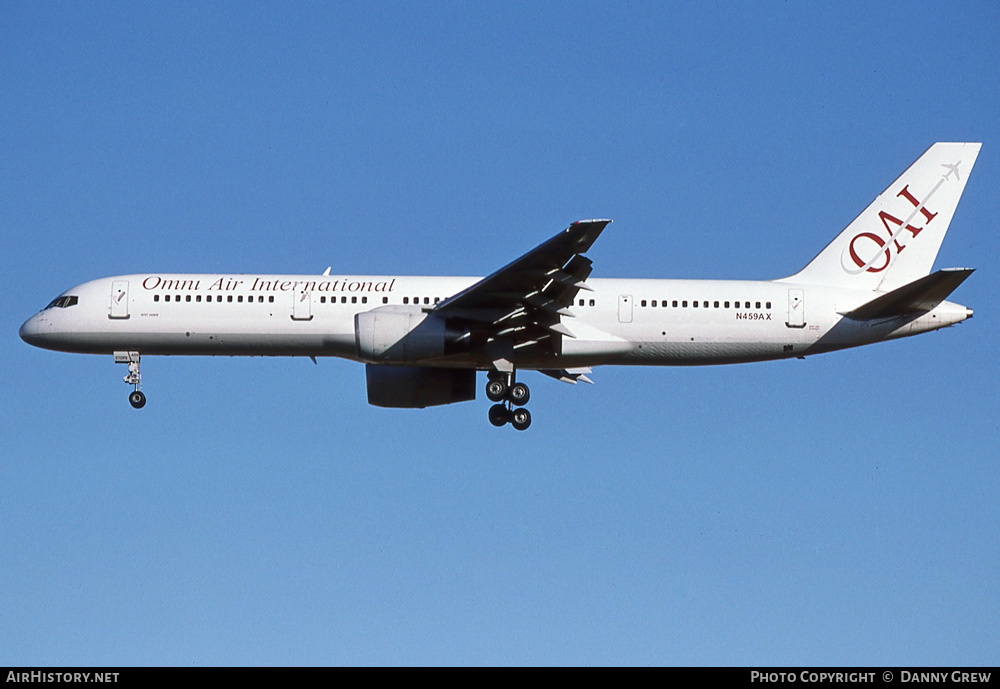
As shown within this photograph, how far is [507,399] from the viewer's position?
36.2m

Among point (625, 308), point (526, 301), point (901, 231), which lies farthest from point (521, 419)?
point (901, 231)

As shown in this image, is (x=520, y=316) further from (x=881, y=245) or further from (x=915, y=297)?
(x=881, y=245)

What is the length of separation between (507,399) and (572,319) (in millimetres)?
2879

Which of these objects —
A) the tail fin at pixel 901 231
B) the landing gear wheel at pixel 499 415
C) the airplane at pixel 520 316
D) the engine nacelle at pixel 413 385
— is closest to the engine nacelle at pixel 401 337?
the airplane at pixel 520 316

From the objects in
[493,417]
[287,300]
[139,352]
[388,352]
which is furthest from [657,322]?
[139,352]

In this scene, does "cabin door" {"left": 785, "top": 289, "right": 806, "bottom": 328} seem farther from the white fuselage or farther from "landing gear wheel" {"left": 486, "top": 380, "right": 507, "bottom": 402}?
"landing gear wheel" {"left": 486, "top": 380, "right": 507, "bottom": 402}

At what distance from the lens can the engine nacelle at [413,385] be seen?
127 feet

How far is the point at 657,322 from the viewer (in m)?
36.0

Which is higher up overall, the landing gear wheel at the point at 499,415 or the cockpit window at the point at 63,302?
the cockpit window at the point at 63,302

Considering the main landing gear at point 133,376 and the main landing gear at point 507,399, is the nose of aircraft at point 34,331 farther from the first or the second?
the main landing gear at point 507,399

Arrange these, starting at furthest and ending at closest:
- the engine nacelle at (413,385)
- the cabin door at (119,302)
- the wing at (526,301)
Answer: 1. the engine nacelle at (413,385)
2. the cabin door at (119,302)
3. the wing at (526,301)

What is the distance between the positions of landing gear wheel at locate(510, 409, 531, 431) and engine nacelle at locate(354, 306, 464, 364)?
2887mm

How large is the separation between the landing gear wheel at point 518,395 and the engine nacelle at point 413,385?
268 centimetres
